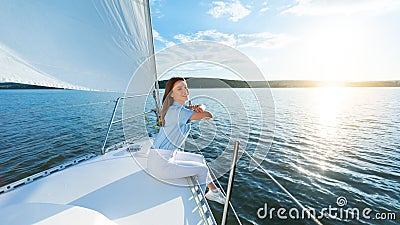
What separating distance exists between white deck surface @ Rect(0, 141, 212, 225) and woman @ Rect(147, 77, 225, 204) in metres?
0.17

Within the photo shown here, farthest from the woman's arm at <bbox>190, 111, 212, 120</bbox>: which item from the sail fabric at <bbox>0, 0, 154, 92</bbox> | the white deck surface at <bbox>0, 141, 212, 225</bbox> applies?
the sail fabric at <bbox>0, 0, 154, 92</bbox>

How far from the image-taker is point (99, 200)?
5.05 feet

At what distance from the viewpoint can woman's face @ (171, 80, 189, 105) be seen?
5.71 feet

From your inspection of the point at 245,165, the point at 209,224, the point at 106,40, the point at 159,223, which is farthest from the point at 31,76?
the point at 245,165

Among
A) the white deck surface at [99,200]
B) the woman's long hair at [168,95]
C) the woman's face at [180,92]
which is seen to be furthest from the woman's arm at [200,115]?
the white deck surface at [99,200]

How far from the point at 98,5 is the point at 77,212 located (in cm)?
180

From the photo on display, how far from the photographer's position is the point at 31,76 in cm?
149

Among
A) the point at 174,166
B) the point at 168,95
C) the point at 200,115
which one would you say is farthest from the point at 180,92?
the point at 174,166

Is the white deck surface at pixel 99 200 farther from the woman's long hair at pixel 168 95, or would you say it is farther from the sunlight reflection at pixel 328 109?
the sunlight reflection at pixel 328 109

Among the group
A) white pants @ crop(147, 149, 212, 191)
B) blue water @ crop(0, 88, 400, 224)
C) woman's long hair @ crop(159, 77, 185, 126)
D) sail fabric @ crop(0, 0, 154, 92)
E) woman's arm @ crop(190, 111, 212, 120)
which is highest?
sail fabric @ crop(0, 0, 154, 92)

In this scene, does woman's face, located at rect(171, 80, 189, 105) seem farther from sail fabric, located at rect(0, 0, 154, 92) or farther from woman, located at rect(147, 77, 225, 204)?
sail fabric, located at rect(0, 0, 154, 92)

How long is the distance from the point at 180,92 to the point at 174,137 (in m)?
0.39

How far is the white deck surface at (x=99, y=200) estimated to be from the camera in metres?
1.00

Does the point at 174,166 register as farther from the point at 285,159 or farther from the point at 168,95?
the point at 285,159
